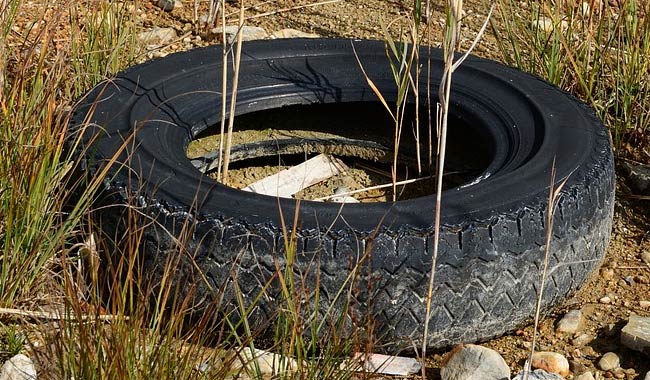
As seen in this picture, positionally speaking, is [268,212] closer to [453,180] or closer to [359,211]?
[359,211]

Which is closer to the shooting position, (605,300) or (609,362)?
(609,362)

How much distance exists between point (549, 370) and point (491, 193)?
496 millimetres

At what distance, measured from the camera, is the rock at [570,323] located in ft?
10.5

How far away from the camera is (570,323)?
3219 millimetres

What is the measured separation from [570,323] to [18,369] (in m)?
1.52

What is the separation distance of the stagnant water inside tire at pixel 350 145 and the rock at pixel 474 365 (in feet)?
3.23

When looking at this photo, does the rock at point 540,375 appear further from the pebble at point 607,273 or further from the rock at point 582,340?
the pebble at point 607,273

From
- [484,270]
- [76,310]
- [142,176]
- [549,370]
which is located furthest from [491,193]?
[76,310]

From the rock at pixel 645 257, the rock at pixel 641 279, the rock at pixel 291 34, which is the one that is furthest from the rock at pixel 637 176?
the rock at pixel 291 34

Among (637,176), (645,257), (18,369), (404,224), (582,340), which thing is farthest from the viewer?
(637,176)

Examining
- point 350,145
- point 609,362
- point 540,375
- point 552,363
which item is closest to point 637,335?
point 609,362

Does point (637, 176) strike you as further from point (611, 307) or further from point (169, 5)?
point (169, 5)

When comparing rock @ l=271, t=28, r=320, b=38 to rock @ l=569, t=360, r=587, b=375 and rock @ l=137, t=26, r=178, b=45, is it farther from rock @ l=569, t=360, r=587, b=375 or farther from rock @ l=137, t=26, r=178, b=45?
rock @ l=569, t=360, r=587, b=375

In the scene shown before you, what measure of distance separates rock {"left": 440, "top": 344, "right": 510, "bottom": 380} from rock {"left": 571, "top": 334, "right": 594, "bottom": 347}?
0.31 m
